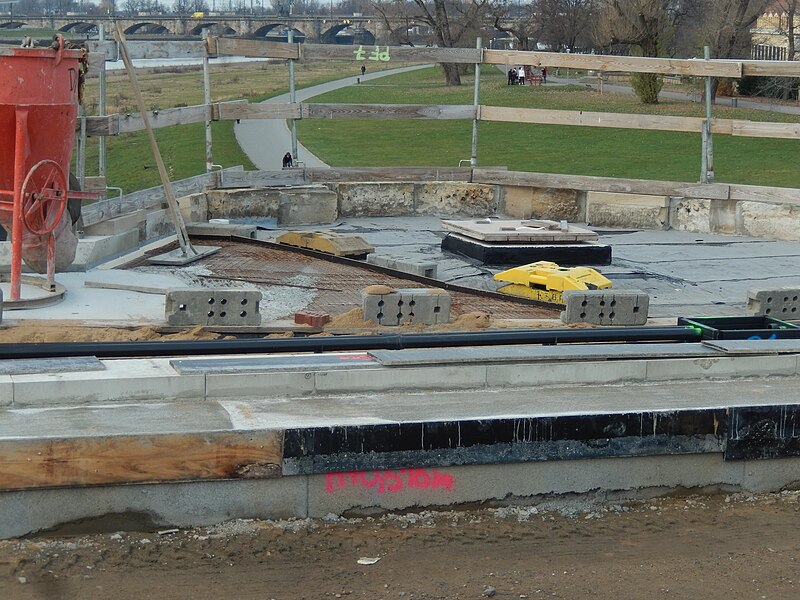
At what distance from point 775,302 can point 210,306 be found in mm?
4877

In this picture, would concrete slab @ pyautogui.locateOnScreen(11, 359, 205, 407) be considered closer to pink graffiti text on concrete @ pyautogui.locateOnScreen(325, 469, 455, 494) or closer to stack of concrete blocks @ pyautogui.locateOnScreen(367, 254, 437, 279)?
pink graffiti text on concrete @ pyautogui.locateOnScreen(325, 469, 455, 494)

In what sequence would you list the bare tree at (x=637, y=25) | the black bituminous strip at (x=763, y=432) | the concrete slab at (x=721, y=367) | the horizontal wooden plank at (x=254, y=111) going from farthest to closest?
the bare tree at (x=637, y=25)
the horizontal wooden plank at (x=254, y=111)
the concrete slab at (x=721, y=367)
the black bituminous strip at (x=763, y=432)

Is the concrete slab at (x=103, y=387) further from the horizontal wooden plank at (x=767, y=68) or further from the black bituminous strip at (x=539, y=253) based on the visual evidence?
the horizontal wooden plank at (x=767, y=68)

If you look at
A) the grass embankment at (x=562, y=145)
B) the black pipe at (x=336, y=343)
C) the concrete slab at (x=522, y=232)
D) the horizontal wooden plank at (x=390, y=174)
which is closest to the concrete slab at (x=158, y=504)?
the black pipe at (x=336, y=343)

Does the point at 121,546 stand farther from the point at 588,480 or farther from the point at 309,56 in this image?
the point at 309,56

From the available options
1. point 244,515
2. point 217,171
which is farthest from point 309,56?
point 244,515

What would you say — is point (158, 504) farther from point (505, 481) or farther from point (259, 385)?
point (505, 481)

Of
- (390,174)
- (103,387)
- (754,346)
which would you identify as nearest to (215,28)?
(390,174)

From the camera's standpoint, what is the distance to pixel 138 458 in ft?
19.2

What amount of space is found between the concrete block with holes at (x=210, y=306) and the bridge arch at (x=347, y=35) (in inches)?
4344

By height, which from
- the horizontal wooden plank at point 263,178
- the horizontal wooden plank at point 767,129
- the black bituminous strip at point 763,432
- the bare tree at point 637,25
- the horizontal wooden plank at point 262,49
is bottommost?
the black bituminous strip at point 763,432

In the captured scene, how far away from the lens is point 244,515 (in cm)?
608

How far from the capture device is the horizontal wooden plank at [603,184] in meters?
15.6

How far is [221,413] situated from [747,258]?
356 inches
